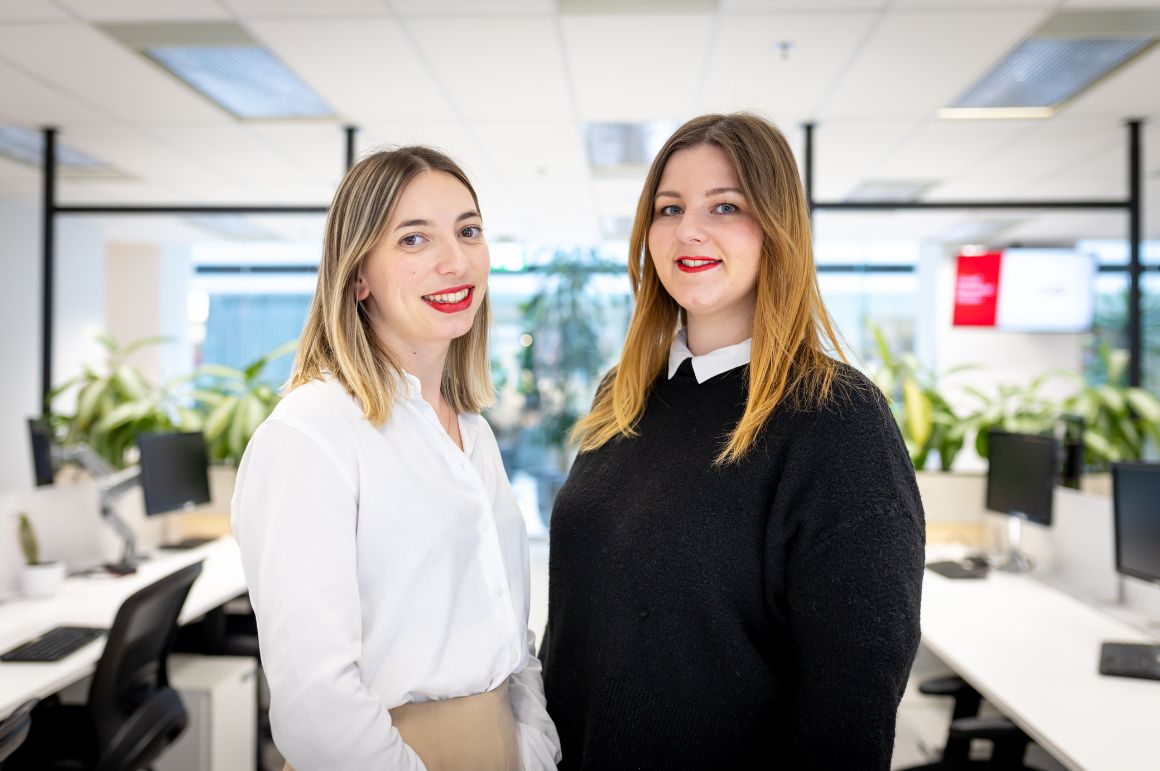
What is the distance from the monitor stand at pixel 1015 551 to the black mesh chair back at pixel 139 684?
2.92m

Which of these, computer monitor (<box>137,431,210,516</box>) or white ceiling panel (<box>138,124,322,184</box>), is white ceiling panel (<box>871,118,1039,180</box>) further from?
computer monitor (<box>137,431,210,516</box>)

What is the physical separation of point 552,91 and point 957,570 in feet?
8.78

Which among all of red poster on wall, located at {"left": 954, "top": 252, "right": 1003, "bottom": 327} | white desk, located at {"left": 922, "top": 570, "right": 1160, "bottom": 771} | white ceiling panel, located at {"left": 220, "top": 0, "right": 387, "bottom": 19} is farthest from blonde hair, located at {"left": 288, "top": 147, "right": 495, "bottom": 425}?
red poster on wall, located at {"left": 954, "top": 252, "right": 1003, "bottom": 327}

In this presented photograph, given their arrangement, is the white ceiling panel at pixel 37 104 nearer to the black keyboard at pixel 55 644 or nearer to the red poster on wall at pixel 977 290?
the black keyboard at pixel 55 644

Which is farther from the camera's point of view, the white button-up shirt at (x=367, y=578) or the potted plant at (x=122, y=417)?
the potted plant at (x=122, y=417)

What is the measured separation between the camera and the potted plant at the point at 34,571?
9.02ft

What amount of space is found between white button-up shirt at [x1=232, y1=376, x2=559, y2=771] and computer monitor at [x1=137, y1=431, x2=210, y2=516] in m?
2.51

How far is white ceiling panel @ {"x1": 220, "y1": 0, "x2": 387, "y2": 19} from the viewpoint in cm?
307

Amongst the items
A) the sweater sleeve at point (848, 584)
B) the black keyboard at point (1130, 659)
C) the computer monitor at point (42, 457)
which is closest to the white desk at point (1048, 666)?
the black keyboard at point (1130, 659)

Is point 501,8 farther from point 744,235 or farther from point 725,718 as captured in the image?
point 725,718

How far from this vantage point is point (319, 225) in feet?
23.1

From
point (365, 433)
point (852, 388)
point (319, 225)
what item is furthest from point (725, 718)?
point (319, 225)

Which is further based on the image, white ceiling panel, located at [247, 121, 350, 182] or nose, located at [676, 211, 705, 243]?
white ceiling panel, located at [247, 121, 350, 182]

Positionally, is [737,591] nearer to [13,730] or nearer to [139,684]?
[13,730]
